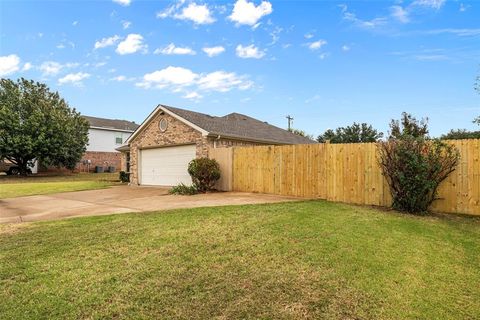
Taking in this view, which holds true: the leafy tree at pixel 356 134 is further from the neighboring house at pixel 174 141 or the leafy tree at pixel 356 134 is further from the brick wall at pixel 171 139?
the brick wall at pixel 171 139

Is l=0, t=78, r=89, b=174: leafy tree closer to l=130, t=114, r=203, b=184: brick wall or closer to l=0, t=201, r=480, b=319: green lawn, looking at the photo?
l=130, t=114, r=203, b=184: brick wall

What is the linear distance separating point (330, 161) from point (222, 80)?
1259 cm

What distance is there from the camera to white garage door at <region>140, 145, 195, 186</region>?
16797mm

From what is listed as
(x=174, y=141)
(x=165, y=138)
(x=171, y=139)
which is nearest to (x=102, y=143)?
(x=165, y=138)

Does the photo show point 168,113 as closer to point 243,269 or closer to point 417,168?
point 417,168

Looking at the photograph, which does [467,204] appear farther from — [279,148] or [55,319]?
[55,319]

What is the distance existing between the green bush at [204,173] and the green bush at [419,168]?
765cm

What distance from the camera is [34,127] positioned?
2741 centimetres

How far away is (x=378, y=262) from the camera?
494 cm

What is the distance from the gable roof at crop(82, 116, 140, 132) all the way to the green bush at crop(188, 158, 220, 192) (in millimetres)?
24344

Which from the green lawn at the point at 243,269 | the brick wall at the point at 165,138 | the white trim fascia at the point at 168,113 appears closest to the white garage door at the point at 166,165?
the brick wall at the point at 165,138

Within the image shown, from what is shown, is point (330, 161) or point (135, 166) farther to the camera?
point (135, 166)

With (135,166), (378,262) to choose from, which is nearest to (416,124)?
(378,262)

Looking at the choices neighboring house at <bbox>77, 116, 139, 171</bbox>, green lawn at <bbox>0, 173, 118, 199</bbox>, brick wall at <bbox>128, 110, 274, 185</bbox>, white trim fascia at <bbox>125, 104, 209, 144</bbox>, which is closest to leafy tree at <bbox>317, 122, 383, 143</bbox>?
neighboring house at <bbox>77, 116, 139, 171</bbox>
